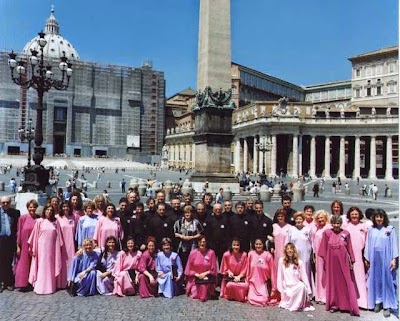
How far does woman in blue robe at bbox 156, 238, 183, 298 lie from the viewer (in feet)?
21.8

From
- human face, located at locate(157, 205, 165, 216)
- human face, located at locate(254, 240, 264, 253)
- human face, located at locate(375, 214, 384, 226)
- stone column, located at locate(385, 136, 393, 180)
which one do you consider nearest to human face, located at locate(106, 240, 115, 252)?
human face, located at locate(157, 205, 165, 216)

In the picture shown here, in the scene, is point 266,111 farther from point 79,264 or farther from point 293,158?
point 79,264

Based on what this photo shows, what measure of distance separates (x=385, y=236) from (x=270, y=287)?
178 cm

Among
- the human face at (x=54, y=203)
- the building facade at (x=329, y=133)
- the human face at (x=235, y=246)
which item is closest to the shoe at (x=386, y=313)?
the human face at (x=235, y=246)

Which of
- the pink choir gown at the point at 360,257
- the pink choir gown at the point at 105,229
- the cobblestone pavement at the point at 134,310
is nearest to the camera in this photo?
the cobblestone pavement at the point at 134,310

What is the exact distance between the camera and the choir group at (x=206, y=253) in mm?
6160

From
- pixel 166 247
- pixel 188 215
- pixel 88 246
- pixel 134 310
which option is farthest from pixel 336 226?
pixel 88 246

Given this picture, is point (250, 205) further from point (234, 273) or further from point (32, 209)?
point (32, 209)

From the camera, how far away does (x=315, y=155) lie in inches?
2392

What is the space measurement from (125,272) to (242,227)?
6.24 ft

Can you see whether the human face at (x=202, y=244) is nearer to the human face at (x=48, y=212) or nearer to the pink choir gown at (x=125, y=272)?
the pink choir gown at (x=125, y=272)

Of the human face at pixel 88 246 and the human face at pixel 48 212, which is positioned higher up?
the human face at pixel 48 212

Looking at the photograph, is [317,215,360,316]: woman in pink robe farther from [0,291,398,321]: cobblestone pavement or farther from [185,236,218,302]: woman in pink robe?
[185,236,218,302]: woman in pink robe

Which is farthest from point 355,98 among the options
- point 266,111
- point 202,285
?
point 202,285
